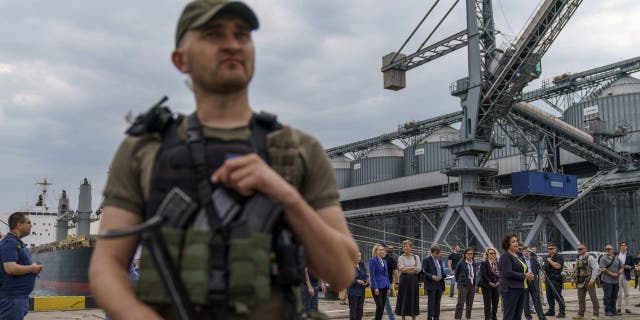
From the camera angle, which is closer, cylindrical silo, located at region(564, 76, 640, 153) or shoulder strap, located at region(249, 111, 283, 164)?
shoulder strap, located at region(249, 111, 283, 164)

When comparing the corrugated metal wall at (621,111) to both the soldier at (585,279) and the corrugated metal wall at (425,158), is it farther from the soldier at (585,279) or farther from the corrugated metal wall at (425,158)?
the soldier at (585,279)

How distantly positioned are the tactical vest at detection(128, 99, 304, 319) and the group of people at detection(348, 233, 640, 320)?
7727mm

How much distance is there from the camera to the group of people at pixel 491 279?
9.47 meters

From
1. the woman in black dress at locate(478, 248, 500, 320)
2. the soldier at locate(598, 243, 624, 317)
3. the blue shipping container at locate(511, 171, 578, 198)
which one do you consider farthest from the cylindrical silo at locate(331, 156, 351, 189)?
the woman in black dress at locate(478, 248, 500, 320)

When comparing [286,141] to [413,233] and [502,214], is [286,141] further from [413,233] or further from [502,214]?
[413,233]

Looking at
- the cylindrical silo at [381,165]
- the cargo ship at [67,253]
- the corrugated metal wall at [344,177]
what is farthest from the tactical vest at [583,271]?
the corrugated metal wall at [344,177]

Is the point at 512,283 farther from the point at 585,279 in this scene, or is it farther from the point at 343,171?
the point at 343,171

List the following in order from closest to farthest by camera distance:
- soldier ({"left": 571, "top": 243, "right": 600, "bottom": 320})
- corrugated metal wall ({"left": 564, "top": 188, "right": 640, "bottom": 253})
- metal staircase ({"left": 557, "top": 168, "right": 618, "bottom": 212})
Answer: soldier ({"left": 571, "top": 243, "right": 600, "bottom": 320}), metal staircase ({"left": 557, "top": 168, "right": 618, "bottom": 212}), corrugated metal wall ({"left": 564, "top": 188, "right": 640, "bottom": 253})

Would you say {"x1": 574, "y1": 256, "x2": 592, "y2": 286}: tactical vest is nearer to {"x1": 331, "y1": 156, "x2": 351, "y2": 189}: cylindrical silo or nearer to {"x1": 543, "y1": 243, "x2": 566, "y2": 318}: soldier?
{"x1": 543, "y1": 243, "x2": 566, "y2": 318}: soldier

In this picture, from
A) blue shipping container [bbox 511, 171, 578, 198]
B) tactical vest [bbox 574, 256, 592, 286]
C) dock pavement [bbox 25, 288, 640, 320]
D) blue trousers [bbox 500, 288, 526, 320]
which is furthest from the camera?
blue shipping container [bbox 511, 171, 578, 198]

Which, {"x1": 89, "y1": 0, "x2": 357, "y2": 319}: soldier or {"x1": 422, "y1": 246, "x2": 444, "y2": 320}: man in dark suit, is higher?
{"x1": 89, "y1": 0, "x2": 357, "y2": 319}: soldier

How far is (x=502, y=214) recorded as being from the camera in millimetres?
42656

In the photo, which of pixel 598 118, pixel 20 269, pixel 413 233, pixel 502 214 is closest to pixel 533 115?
pixel 598 118

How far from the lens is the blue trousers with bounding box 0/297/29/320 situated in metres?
6.55
